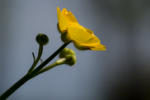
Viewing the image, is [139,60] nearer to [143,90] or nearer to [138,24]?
[138,24]

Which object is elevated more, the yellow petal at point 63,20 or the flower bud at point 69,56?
the yellow petal at point 63,20

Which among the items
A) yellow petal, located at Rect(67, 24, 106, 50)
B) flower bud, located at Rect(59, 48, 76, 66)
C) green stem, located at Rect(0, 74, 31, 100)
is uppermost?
yellow petal, located at Rect(67, 24, 106, 50)

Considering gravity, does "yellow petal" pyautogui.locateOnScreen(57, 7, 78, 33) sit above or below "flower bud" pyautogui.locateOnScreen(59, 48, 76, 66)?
above

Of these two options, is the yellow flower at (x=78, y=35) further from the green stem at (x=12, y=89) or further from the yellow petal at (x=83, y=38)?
the green stem at (x=12, y=89)

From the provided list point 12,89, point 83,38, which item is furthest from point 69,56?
point 12,89

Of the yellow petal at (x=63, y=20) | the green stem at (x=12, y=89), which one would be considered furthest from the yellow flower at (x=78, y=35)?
the green stem at (x=12, y=89)

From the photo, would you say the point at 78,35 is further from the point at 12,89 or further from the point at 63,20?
the point at 12,89

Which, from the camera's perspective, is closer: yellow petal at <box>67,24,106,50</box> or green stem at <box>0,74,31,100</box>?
green stem at <box>0,74,31,100</box>

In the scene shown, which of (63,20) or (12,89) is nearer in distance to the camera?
(12,89)

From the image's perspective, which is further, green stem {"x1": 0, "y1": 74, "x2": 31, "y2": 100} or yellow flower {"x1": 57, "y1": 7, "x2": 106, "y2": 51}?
yellow flower {"x1": 57, "y1": 7, "x2": 106, "y2": 51}

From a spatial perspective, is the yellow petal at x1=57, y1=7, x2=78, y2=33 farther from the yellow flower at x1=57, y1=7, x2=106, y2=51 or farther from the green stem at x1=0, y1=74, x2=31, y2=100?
the green stem at x1=0, y1=74, x2=31, y2=100

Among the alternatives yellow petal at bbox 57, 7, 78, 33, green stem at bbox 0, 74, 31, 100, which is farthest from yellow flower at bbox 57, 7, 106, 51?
green stem at bbox 0, 74, 31, 100

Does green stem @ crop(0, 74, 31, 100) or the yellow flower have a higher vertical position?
the yellow flower
